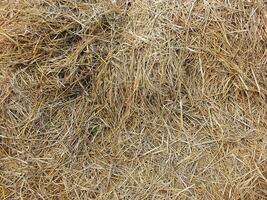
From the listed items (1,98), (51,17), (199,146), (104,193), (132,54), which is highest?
(51,17)

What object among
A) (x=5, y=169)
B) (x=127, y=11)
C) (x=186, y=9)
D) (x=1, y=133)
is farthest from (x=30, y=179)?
(x=186, y=9)

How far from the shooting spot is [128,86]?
1712 millimetres

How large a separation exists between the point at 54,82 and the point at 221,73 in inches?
27.9

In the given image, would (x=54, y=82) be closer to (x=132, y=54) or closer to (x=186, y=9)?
(x=132, y=54)

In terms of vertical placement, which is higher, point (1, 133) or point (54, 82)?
point (54, 82)

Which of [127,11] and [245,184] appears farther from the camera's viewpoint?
[127,11]

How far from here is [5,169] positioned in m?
1.68

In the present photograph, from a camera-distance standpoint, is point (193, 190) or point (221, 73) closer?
point (193, 190)

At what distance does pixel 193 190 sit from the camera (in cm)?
162

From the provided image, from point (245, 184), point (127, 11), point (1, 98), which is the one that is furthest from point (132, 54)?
point (245, 184)

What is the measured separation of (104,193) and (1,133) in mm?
501

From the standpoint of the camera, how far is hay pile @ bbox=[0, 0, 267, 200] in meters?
1.69

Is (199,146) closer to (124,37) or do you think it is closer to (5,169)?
(124,37)

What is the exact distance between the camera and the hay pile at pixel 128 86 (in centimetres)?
169
